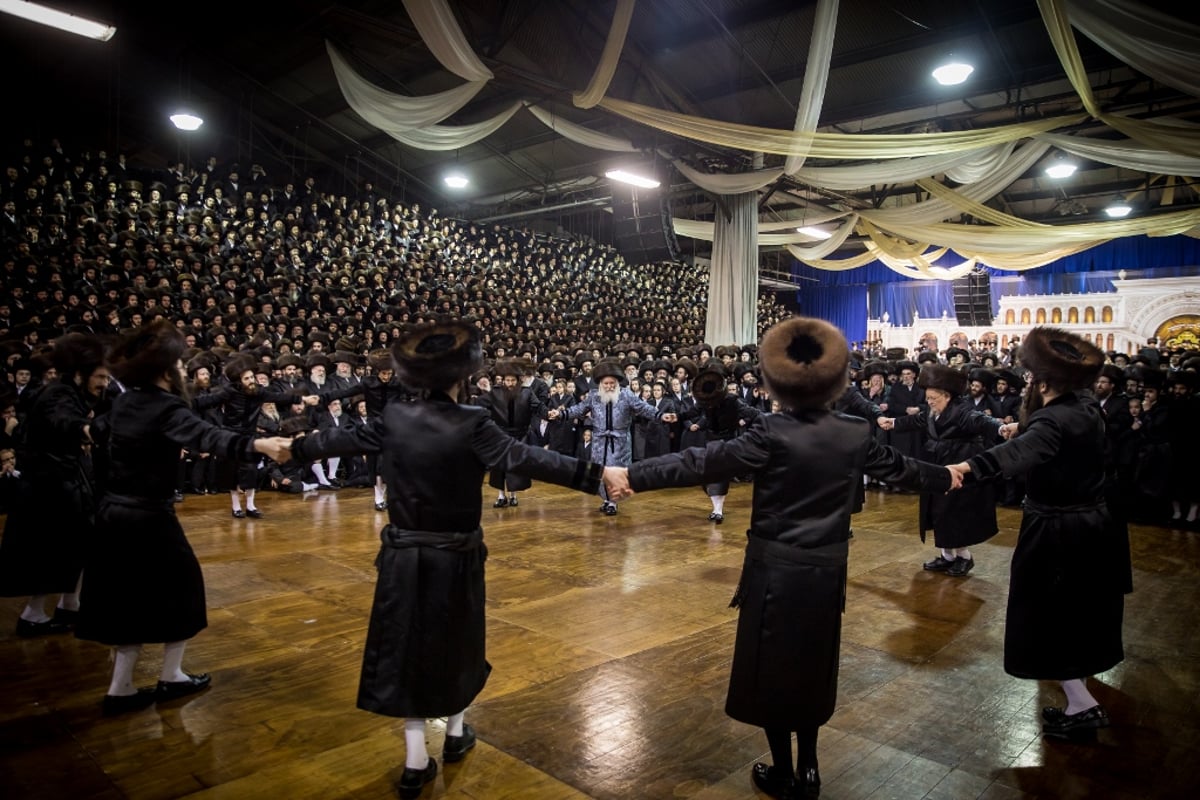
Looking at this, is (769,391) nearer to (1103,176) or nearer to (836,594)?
(836,594)

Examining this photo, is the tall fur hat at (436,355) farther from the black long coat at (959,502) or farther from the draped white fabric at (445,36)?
the draped white fabric at (445,36)

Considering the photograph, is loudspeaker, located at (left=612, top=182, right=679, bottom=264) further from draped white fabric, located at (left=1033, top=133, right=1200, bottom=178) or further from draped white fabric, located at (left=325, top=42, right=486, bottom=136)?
draped white fabric, located at (left=1033, top=133, right=1200, bottom=178)

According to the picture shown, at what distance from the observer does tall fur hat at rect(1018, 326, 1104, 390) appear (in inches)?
127

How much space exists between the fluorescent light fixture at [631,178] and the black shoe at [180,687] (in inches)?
420

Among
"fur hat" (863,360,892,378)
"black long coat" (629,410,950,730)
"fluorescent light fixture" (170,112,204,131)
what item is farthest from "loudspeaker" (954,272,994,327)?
"black long coat" (629,410,950,730)

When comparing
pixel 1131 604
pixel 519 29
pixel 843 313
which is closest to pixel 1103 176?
pixel 843 313

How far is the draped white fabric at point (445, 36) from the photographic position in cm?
684

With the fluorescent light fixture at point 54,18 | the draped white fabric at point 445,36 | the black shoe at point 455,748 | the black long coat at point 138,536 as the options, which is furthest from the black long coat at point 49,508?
the fluorescent light fixture at point 54,18

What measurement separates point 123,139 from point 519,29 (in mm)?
9069

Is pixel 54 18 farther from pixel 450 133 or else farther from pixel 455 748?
pixel 455 748

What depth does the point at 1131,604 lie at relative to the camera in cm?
520

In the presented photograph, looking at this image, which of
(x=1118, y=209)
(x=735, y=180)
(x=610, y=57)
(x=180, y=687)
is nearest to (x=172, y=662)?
(x=180, y=687)

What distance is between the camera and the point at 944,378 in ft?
17.8

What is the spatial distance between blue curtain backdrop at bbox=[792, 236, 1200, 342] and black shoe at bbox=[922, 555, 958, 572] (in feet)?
61.1
